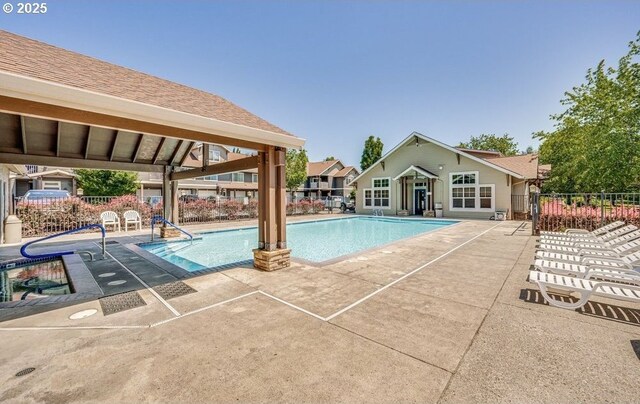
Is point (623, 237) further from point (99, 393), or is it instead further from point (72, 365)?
point (72, 365)

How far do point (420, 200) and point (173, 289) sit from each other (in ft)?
71.1

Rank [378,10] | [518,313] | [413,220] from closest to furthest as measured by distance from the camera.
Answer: [518,313], [378,10], [413,220]

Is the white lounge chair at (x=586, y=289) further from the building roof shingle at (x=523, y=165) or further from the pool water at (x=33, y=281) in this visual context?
the building roof shingle at (x=523, y=165)

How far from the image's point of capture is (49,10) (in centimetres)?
605

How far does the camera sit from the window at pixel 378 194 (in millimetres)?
24141

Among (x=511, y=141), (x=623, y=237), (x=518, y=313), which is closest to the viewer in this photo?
(x=518, y=313)

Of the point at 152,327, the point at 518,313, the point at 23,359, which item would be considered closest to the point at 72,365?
the point at 23,359

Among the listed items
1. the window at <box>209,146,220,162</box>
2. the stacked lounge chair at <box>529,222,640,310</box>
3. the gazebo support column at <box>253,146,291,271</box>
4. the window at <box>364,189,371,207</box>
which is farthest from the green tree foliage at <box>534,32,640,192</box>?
the window at <box>209,146,220,162</box>

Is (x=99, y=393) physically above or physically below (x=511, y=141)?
below

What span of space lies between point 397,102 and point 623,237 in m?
16.2

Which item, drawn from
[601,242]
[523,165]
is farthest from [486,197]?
[601,242]

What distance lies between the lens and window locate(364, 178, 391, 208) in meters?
24.1

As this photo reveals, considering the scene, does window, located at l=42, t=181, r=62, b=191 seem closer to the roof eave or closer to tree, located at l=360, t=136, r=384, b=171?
the roof eave

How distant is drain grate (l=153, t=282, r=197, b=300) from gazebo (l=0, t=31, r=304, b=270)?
1.67m
